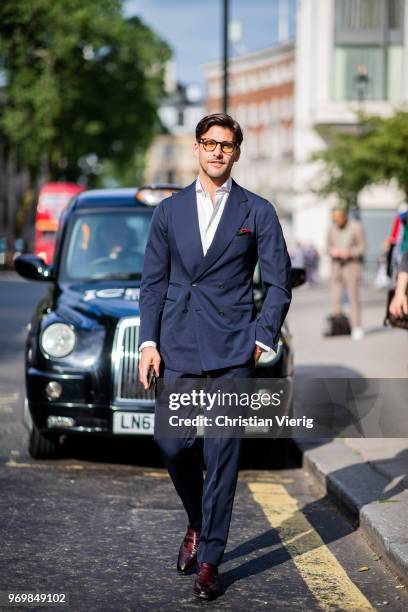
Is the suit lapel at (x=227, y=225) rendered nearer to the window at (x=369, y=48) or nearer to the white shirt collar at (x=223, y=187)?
the white shirt collar at (x=223, y=187)

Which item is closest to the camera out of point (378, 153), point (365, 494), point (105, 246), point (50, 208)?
point (365, 494)

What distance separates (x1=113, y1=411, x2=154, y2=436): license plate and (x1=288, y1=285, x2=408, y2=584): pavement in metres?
1.11

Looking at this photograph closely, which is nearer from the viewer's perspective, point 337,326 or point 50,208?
point 337,326

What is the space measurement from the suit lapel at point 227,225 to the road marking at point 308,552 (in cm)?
143

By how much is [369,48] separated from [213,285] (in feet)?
171

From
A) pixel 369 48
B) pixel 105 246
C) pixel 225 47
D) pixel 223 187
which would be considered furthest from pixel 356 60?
pixel 223 187

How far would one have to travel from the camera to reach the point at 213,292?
5.10 metres

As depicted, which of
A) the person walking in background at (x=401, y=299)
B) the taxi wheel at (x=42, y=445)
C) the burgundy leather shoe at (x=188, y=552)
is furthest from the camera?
the taxi wheel at (x=42, y=445)

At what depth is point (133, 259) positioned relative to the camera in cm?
931

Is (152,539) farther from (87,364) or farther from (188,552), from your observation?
(87,364)

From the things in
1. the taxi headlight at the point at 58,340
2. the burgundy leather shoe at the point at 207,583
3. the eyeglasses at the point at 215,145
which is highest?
the eyeglasses at the point at 215,145

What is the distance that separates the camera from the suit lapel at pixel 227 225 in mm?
5102

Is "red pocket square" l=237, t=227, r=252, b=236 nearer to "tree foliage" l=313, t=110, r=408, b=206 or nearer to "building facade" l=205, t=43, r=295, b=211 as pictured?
"tree foliage" l=313, t=110, r=408, b=206

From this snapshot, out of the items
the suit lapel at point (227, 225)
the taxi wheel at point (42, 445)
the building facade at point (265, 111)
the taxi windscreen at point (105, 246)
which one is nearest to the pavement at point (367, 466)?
the suit lapel at point (227, 225)
